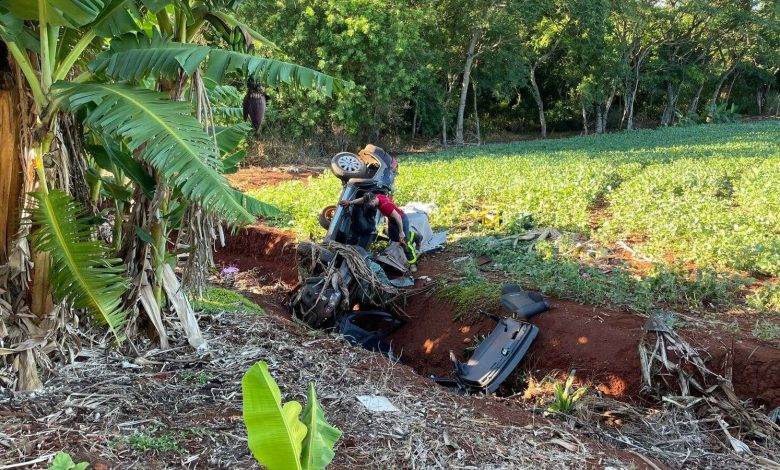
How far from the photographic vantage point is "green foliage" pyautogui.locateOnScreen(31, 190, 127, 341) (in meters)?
3.58

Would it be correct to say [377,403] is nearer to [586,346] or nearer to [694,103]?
[586,346]

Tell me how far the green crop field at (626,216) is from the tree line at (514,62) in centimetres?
416

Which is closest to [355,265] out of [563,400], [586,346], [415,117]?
[586,346]

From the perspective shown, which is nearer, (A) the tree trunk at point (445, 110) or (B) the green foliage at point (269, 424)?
(B) the green foliage at point (269, 424)

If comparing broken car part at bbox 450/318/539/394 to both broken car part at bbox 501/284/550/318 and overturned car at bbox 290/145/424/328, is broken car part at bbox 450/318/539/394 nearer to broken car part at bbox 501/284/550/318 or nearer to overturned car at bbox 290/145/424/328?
broken car part at bbox 501/284/550/318

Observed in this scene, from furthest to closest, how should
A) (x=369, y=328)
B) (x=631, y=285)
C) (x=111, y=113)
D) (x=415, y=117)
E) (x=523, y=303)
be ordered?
(x=415, y=117)
(x=369, y=328)
(x=631, y=285)
(x=523, y=303)
(x=111, y=113)

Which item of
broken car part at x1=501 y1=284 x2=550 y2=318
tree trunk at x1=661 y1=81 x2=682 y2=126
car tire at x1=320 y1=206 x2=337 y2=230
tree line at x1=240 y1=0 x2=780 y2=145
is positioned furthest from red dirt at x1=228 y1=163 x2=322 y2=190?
tree trunk at x1=661 y1=81 x2=682 y2=126

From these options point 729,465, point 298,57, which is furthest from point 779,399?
point 298,57

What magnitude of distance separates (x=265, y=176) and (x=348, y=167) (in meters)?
10.7

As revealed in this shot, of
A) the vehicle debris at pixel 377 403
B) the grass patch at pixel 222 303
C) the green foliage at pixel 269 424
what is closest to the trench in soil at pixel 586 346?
the grass patch at pixel 222 303

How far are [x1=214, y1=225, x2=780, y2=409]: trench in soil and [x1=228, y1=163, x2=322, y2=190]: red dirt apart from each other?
836cm

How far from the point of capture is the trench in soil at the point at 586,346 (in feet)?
17.3

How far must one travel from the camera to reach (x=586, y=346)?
5945 millimetres

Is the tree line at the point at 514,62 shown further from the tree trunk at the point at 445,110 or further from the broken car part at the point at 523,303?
the broken car part at the point at 523,303
